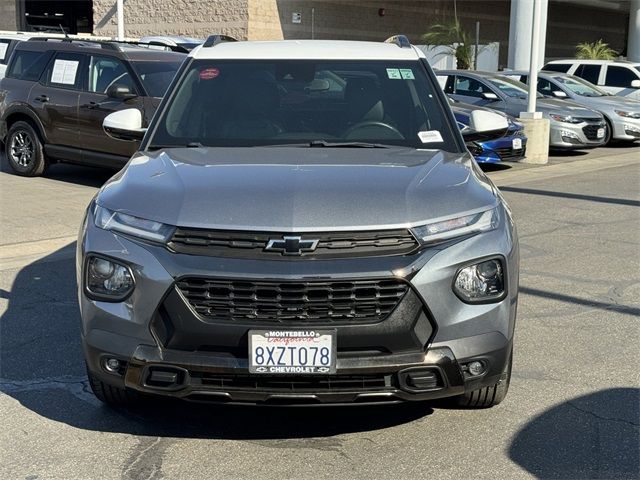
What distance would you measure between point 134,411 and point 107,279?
0.92 meters

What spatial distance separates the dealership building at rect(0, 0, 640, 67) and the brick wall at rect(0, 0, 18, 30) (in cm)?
4

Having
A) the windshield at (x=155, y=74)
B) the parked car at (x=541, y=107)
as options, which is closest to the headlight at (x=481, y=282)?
the windshield at (x=155, y=74)

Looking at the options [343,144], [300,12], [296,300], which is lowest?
[296,300]

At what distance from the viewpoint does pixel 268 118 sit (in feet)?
16.0

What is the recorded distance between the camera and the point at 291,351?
3420mm

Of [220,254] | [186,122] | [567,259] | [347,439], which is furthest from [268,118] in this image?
[567,259]

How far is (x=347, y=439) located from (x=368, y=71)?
2272mm

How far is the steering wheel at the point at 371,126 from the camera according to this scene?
481 cm

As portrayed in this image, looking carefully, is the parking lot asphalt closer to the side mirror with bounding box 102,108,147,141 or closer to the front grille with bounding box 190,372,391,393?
the front grille with bounding box 190,372,391,393

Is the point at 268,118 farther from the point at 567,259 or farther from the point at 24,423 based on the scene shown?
the point at 567,259

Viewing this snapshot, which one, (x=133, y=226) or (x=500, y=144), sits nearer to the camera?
(x=133, y=226)

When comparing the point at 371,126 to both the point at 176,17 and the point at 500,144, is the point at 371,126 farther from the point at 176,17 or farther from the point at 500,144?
the point at 176,17

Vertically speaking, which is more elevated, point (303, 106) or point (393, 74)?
point (393, 74)

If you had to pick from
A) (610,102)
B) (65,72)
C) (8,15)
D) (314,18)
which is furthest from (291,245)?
(8,15)
